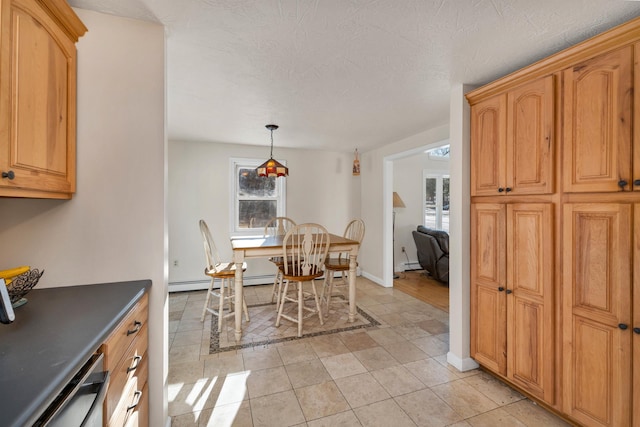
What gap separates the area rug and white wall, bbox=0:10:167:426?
3.77 ft

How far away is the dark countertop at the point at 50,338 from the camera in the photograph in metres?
0.63

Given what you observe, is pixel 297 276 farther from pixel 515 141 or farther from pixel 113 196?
pixel 515 141

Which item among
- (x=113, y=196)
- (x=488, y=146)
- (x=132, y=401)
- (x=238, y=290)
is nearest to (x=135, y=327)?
(x=132, y=401)

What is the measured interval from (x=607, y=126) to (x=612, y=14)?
0.56 metres

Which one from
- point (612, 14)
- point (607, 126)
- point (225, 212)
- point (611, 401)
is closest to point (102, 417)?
point (611, 401)

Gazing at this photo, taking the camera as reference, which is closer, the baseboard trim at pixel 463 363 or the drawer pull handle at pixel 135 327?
the drawer pull handle at pixel 135 327

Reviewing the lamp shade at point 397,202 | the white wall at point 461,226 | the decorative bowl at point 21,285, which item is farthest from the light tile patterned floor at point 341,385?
the lamp shade at point 397,202

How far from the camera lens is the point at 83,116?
4.50 feet

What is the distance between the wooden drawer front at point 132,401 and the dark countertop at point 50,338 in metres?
0.35

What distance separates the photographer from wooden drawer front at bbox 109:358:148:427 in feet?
3.51

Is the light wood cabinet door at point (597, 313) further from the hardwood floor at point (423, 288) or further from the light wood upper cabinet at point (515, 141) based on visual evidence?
the hardwood floor at point (423, 288)

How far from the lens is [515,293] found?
6.15ft

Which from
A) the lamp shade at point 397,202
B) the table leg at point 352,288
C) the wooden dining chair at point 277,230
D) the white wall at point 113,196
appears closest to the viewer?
the white wall at point 113,196

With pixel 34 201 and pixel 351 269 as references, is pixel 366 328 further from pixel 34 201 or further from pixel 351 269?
pixel 34 201
